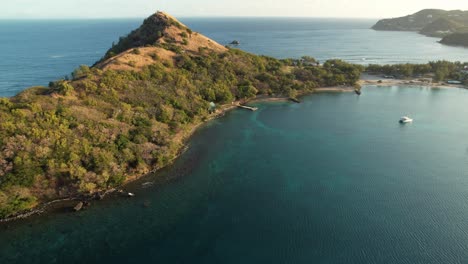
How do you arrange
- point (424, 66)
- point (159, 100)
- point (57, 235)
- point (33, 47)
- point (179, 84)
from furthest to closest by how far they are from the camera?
point (33, 47) < point (424, 66) < point (179, 84) < point (159, 100) < point (57, 235)

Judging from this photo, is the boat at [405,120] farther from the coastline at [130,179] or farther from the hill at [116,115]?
the hill at [116,115]

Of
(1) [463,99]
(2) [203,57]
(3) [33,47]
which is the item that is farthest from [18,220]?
(3) [33,47]

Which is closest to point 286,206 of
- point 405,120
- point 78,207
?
point 78,207

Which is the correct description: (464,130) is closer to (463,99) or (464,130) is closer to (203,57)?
(463,99)

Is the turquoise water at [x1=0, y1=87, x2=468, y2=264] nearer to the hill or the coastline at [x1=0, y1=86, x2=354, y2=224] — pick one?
the coastline at [x1=0, y1=86, x2=354, y2=224]

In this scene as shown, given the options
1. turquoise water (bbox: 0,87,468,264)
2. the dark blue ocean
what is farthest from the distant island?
turquoise water (bbox: 0,87,468,264)

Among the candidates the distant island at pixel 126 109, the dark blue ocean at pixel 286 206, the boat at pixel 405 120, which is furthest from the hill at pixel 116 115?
the boat at pixel 405 120

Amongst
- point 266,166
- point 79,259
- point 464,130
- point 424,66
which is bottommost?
point 79,259
